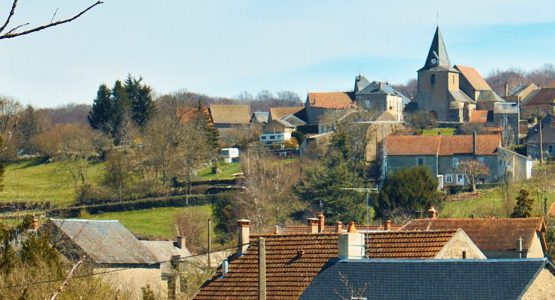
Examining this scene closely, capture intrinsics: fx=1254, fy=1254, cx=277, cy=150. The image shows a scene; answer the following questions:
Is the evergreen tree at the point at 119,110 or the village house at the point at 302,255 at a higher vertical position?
the evergreen tree at the point at 119,110

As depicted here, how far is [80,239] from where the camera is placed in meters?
40.8

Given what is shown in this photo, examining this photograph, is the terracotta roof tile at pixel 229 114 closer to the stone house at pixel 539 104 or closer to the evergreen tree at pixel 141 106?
the evergreen tree at pixel 141 106

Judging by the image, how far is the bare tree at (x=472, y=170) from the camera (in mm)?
79356

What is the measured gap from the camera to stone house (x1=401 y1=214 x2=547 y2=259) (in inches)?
1316

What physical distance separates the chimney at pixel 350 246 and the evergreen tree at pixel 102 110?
83.8 metres

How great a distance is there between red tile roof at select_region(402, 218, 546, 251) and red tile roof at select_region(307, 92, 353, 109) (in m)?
77.5

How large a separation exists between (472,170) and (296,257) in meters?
57.4

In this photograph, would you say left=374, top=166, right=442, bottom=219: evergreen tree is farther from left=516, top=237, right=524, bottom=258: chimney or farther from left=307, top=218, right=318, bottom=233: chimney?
left=307, top=218, right=318, bottom=233: chimney

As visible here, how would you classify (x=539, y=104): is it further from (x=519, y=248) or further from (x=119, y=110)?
(x=519, y=248)

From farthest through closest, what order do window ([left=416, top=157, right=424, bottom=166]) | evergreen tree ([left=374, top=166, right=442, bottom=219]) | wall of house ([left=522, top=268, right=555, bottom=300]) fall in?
1. window ([left=416, top=157, right=424, bottom=166])
2. evergreen tree ([left=374, top=166, right=442, bottom=219])
3. wall of house ([left=522, top=268, right=555, bottom=300])

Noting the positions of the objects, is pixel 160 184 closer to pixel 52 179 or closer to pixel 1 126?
pixel 52 179

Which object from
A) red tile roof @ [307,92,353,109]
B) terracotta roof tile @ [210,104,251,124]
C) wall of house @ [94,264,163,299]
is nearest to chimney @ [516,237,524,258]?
wall of house @ [94,264,163,299]

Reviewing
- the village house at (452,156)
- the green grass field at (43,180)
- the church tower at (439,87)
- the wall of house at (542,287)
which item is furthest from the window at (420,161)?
the wall of house at (542,287)

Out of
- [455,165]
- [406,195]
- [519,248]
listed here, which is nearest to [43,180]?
[455,165]
